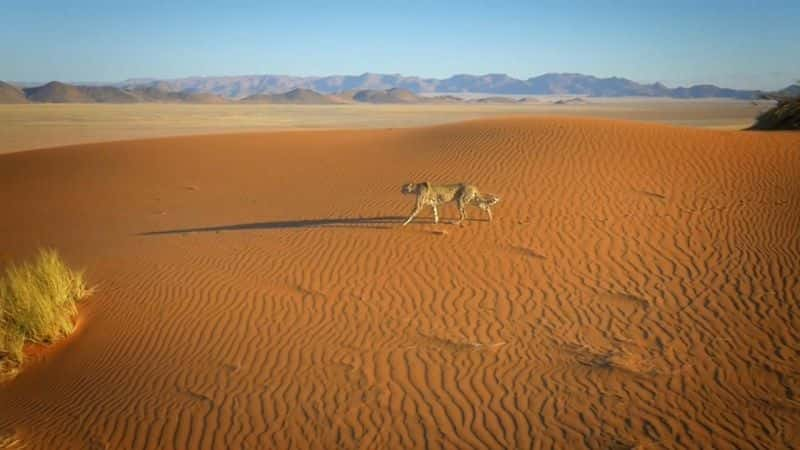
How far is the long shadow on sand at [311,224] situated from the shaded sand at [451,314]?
0.32 ft

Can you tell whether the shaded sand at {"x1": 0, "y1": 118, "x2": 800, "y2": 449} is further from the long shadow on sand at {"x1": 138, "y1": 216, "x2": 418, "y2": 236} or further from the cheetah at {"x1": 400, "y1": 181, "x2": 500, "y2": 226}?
the cheetah at {"x1": 400, "y1": 181, "x2": 500, "y2": 226}

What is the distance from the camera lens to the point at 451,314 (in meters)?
7.37

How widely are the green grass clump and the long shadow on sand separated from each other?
4204 millimetres

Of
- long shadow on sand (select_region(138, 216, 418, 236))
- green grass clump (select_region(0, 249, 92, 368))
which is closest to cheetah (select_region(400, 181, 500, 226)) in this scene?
long shadow on sand (select_region(138, 216, 418, 236))

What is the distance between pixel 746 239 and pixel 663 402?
5.34 meters

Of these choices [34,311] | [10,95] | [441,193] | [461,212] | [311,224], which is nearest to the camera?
[34,311]

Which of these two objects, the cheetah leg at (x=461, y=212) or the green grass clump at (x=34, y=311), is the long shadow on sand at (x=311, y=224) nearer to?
the cheetah leg at (x=461, y=212)

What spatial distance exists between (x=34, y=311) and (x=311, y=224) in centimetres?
553

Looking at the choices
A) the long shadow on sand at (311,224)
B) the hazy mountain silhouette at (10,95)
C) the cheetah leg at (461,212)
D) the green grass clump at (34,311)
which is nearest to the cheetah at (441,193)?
the cheetah leg at (461,212)

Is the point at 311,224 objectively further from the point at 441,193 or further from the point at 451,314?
the point at 451,314

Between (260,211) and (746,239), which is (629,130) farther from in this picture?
(260,211)

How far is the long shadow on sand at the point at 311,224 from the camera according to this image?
11.3 m

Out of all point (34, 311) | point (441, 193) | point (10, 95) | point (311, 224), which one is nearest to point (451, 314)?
point (441, 193)

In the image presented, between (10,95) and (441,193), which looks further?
(10,95)
